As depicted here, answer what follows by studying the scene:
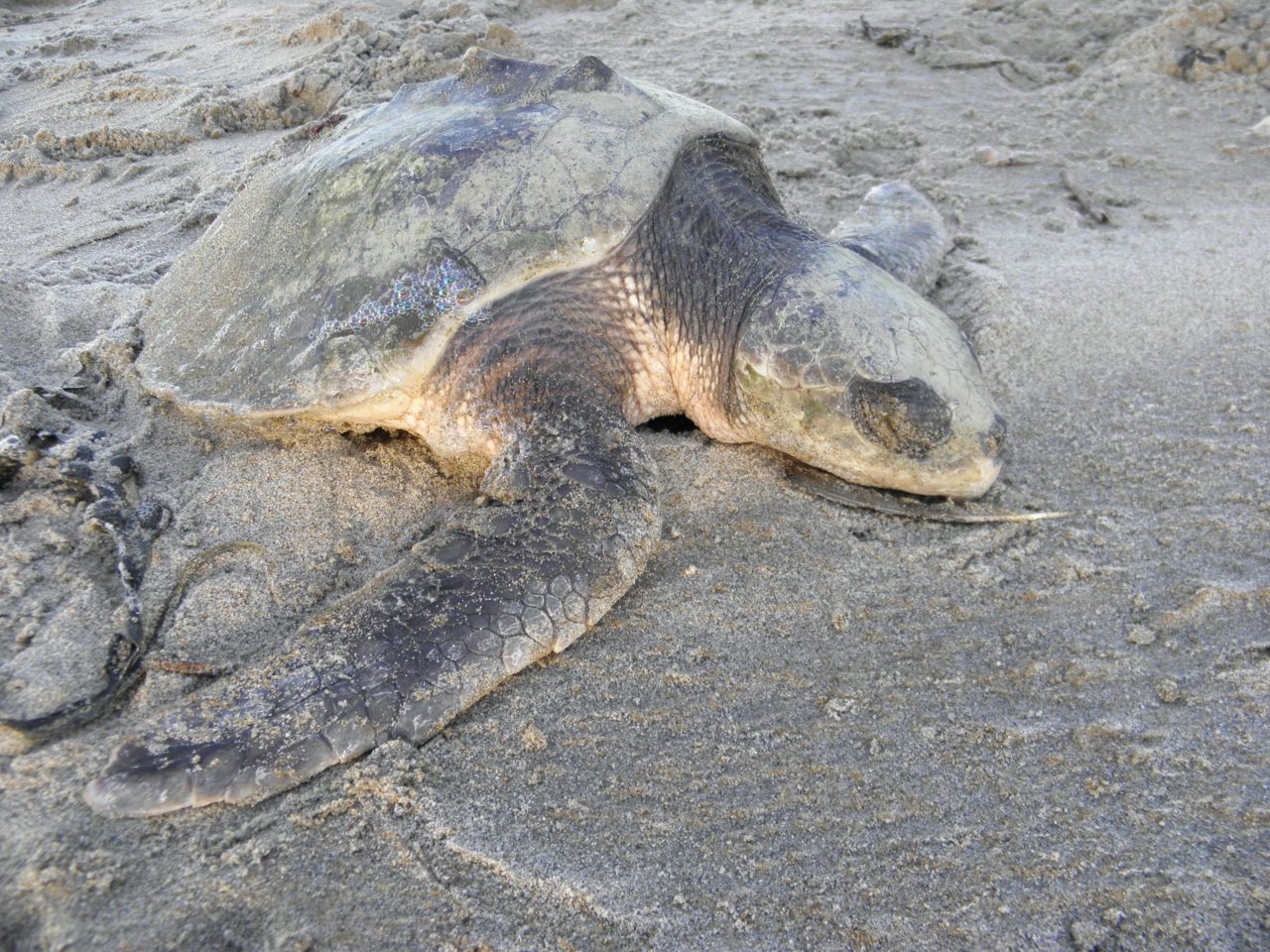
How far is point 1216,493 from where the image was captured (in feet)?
5.73

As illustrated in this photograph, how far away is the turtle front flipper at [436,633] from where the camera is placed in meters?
1.16

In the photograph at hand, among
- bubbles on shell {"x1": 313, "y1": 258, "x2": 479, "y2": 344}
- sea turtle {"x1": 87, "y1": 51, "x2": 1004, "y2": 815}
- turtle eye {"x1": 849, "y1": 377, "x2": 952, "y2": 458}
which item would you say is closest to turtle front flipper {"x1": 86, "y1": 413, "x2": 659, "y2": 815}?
sea turtle {"x1": 87, "y1": 51, "x2": 1004, "y2": 815}

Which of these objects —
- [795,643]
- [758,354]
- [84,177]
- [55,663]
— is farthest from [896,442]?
[84,177]

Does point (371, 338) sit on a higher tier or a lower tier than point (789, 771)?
higher

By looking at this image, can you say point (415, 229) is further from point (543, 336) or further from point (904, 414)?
point (904, 414)

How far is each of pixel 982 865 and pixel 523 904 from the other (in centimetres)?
65

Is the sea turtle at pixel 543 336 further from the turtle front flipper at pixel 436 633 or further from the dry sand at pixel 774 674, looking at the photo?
the dry sand at pixel 774 674

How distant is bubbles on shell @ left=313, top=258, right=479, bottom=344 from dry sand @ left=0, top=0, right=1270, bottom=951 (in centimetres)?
38

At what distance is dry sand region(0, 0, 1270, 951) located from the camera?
1032 millimetres

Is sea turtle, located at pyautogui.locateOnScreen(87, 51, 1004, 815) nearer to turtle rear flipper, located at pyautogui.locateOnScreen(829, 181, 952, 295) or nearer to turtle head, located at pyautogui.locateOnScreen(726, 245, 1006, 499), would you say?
turtle head, located at pyautogui.locateOnScreen(726, 245, 1006, 499)

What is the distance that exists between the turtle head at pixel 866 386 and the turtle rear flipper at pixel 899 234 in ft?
2.05

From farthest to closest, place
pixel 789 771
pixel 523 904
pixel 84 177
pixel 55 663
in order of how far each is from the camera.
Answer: pixel 84 177 → pixel 55 663 → pixel 789 771 → pixel 523 904

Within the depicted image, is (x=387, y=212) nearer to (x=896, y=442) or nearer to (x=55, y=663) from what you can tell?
(x=55, y=663)

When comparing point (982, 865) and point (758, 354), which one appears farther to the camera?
point (758, 354)
